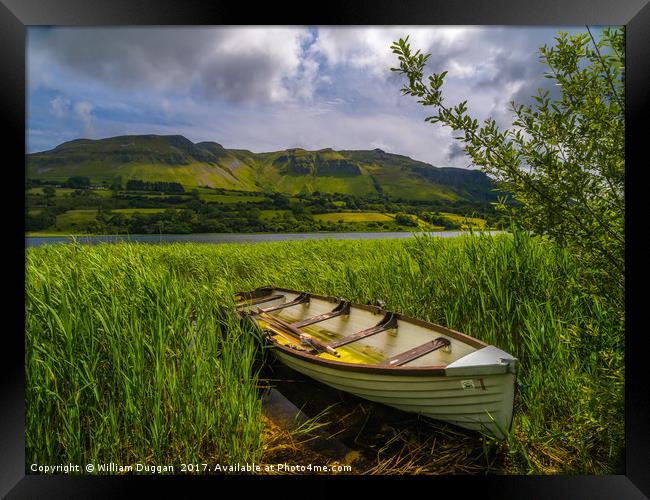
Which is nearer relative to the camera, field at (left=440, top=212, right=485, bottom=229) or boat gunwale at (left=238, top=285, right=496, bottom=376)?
boat gunwale at (left=238, top=285, right=496, bottom=376)

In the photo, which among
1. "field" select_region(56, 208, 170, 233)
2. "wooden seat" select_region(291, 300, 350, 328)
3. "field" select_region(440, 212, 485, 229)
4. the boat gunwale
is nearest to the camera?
the boat gunwale

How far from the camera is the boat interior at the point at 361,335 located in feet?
8.80

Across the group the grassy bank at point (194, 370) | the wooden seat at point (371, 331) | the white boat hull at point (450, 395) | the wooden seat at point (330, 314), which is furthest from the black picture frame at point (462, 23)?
the wooden seat at point (330, 314)

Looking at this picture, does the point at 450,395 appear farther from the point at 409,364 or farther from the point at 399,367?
the point at 409,364

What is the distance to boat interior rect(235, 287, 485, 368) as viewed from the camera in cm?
268

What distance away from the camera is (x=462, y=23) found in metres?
1.72

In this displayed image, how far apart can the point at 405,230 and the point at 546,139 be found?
7.96 feet

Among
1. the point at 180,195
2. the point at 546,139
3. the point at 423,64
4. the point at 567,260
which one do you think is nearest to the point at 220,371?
the point at 423,64

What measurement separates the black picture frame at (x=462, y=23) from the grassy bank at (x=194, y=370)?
0.11m

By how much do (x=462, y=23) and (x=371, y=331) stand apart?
2.81 m

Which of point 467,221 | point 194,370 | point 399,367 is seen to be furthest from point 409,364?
point 467,221

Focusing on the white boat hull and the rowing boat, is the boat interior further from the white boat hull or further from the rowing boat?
the white boat hull

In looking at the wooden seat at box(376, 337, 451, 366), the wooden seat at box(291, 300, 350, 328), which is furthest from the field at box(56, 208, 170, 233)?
the wooden seat at box(376, 337, 451, 366)

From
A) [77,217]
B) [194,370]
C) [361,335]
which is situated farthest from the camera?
[77,217]
